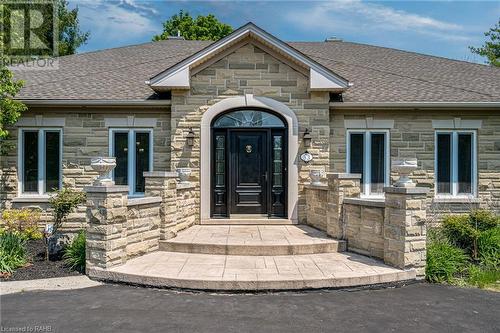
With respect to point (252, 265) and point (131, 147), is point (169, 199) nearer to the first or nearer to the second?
point (252, 265)

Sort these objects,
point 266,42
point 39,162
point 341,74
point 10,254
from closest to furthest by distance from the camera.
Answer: point 10,254, point 266,42, point 39,162, point 341,74

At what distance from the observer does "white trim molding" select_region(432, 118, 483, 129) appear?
10883mm

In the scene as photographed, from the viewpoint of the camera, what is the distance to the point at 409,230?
665 cm

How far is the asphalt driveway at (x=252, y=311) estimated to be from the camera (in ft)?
15.5

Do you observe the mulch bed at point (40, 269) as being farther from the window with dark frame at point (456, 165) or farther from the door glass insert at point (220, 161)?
the window with dark frame at point (456, 165)

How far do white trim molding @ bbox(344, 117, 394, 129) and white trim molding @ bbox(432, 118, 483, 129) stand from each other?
130 cm

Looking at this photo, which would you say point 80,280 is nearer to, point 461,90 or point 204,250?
point 204,250

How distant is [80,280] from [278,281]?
331 cm

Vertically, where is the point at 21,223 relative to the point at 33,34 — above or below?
below

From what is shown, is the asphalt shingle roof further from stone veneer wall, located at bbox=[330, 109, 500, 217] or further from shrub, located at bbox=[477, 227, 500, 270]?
shrub, located at bbox=[477, 227, 500, 270]

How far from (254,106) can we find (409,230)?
528 centimetres

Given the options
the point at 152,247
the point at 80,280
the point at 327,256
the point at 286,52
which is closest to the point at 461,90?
the point at 286,52

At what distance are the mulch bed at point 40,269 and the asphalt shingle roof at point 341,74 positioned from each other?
14.7 ft

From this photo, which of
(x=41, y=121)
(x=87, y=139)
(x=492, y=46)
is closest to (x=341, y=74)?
(x=87, y=139)
